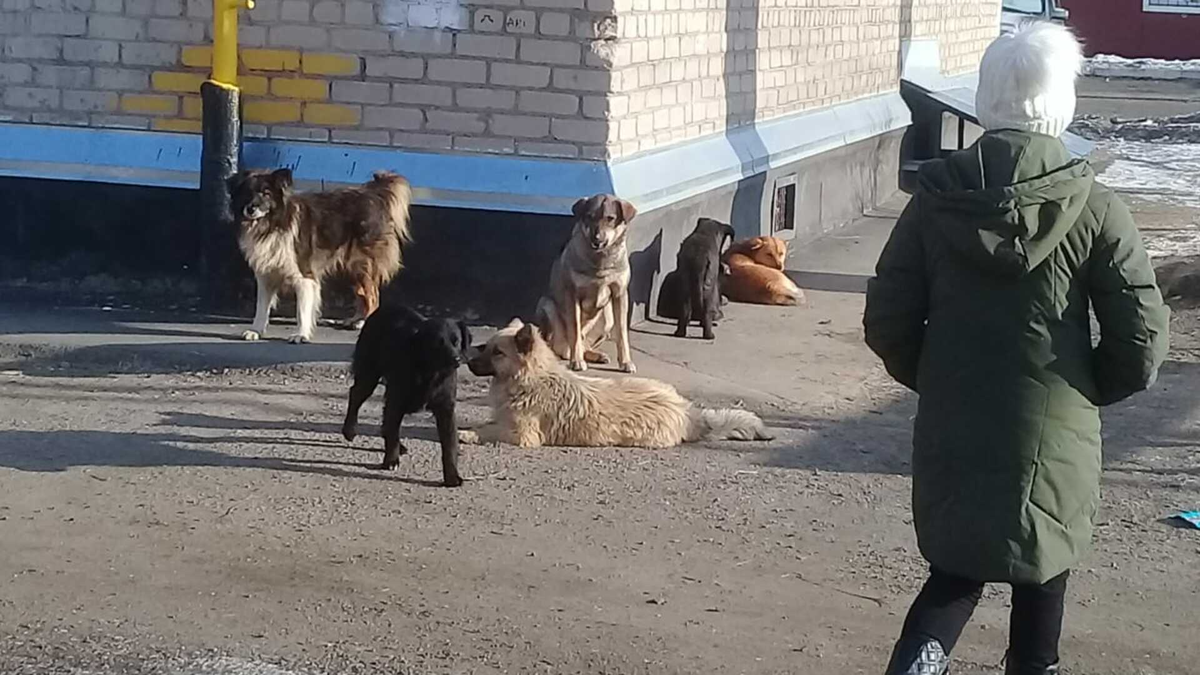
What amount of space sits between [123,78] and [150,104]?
217mm

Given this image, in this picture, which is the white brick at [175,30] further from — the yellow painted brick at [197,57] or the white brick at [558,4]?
the white brick at [558,4]

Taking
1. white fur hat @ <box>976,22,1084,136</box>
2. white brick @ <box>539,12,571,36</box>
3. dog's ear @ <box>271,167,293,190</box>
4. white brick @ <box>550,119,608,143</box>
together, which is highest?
white brick @ <box>539,12,571,36</box>

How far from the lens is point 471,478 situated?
678cm

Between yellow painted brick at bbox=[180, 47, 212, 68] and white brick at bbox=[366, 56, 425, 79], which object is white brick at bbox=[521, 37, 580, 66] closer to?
white brick at bbox=[366, 56, 425, 79]

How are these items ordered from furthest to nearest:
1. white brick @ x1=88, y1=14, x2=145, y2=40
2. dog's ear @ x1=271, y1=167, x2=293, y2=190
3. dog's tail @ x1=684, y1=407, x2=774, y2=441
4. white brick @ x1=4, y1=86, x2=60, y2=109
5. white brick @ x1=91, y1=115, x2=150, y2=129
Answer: white brick @ x1=4, y1=86, x2=60, y2=109
white brick @ x1=91, y1=115, x2=150, y2=129
white brick @ x1=88, y1=14, x2=145, y2=40
dog's ear @ x1=271, y1=167, x2=293, y2=190
dog's tail @ x1=684, y1=407, x2=774, y2=441

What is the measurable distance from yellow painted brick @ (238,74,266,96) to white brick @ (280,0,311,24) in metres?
0.38

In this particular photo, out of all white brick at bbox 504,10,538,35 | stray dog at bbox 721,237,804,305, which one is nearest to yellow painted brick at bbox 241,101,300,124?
white brick at bbox 504,10,538,35

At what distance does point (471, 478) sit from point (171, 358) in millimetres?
2534

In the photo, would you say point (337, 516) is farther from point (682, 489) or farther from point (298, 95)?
point (298, 95)

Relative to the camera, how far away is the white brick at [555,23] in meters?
8.97

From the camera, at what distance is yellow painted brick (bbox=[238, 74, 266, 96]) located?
9453mm

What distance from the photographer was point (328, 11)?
927cm

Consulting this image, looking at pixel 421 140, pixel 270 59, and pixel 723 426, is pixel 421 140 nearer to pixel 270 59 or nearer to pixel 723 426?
pixel 270 59

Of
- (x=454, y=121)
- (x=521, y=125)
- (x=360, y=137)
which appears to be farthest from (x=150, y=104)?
(x=521, y=125)
